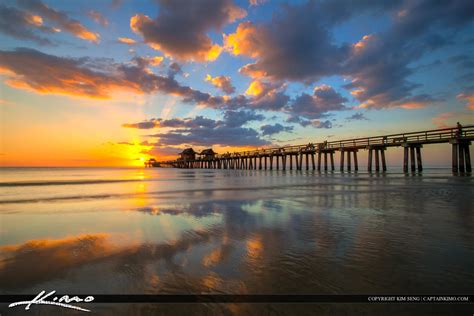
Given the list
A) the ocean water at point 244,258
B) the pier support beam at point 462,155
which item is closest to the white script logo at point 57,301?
the ocean water at point 244,258

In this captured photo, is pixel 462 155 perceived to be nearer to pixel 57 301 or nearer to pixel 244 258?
pixel 244 258

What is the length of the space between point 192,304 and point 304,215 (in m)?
4.73

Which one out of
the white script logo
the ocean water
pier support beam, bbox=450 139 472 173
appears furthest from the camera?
pier support beam, bbox=450 139 472 173

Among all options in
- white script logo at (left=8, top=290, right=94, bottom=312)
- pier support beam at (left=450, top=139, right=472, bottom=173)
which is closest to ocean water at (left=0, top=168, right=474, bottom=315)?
white script logo at (left=8, top=290, right=94, bottom=312)

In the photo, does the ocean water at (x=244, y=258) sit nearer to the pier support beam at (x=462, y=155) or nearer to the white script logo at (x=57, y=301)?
the white script logo at (x=57, y=301)

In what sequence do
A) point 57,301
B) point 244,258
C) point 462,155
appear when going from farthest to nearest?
point 462,155, point 244,258, point 57,301

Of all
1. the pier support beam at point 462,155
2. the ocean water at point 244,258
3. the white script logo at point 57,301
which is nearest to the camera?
the white script logo at point 57,301

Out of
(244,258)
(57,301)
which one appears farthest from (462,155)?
(57,301)

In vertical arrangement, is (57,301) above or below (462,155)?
below

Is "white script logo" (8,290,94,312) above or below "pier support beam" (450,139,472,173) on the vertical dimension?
below

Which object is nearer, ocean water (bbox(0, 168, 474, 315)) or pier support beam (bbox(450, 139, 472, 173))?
ocean water (bbox(0, 168, 474, 315))

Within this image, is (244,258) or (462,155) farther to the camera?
(462,155)

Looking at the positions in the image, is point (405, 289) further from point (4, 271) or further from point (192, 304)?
point (4, 271)

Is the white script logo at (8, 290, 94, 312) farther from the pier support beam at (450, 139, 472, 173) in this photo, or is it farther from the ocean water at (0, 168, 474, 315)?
the pier support beam at (450, 139, 472, 173)
